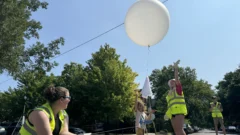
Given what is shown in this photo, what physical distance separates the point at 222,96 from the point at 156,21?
5015 cm

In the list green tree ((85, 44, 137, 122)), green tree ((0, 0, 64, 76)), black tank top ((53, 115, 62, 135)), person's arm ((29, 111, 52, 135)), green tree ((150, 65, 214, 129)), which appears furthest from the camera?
green tree ((150, 65, 214, 129))

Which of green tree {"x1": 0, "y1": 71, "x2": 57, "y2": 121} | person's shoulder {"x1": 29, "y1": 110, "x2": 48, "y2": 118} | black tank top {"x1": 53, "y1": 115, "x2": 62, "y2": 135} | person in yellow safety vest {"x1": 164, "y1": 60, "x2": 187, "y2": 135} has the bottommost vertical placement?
black tank top {"x1": 53, "y1": 115, "x2": 62, "y2": 135}

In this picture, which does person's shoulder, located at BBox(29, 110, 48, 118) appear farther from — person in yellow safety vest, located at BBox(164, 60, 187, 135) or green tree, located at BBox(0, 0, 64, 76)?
green tree, located at BBox(0, 0, 64, 76)

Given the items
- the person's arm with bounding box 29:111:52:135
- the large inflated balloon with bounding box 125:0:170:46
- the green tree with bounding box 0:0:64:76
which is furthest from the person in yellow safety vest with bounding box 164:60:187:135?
the green tree with bounding box 0:0:64:76

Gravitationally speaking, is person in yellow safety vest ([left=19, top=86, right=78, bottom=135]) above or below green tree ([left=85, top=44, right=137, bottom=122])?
below

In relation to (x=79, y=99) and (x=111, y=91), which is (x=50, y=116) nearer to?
(x=111, y=91)

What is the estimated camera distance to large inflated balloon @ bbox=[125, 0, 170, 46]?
7434 mm

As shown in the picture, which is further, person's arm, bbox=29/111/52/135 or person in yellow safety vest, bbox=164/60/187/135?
person in yellow safety vest, bbox=164/60/187/135

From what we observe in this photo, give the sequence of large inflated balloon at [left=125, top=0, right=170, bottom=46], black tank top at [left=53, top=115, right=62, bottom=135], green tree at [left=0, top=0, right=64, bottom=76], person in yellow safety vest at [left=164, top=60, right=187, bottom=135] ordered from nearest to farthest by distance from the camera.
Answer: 1. black tank top at [left=53, top=115, right=62, bottom=135]
2. person in yellow safety vest at [left=164, top=60, right=187, bottom=135]
3. large inflated balloon at [left=125, top=0, right=170, bottom=46]
4. green tree at [left=0, top=0, right=64, bottom=76]

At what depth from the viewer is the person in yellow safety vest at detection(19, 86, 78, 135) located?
7.77 ft

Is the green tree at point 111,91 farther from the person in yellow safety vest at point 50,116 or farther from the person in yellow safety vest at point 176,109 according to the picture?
the person in yellow safety vest at point 50,116

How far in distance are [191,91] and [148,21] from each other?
44.8 metres

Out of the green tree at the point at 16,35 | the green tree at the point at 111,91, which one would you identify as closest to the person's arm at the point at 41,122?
the green tree at the point at 16,35

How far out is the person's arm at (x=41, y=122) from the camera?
7.68 ft
